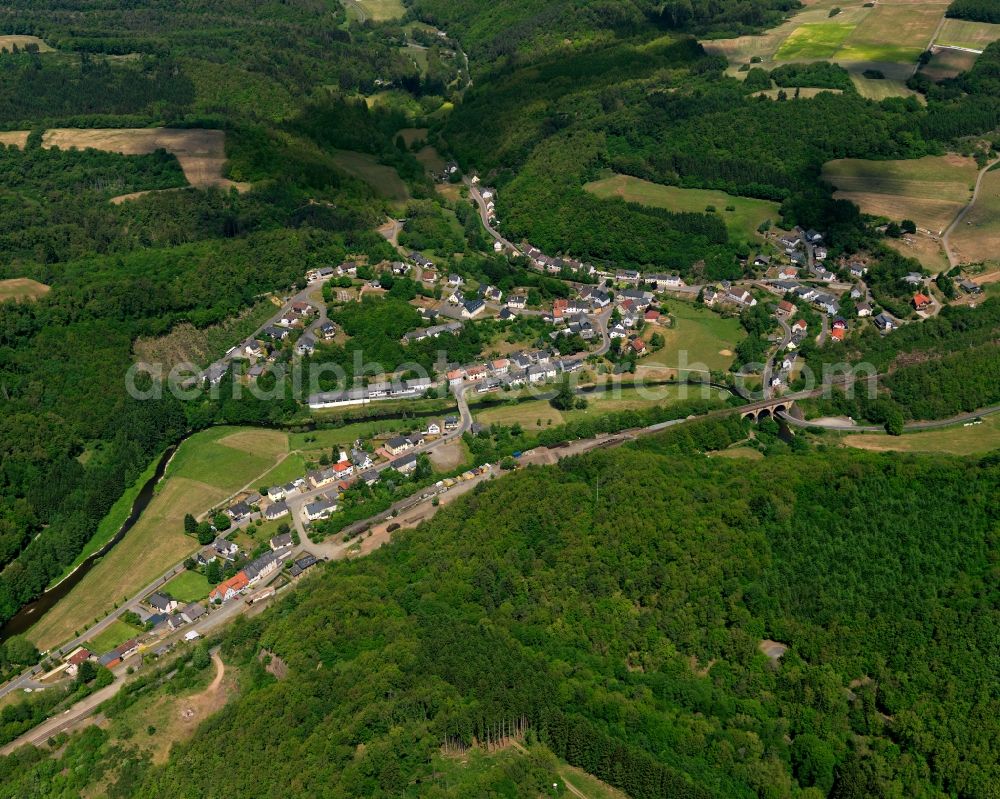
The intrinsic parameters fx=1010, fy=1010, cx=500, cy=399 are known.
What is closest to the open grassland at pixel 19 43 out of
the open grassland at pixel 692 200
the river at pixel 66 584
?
the open grassland at pixel 692 200

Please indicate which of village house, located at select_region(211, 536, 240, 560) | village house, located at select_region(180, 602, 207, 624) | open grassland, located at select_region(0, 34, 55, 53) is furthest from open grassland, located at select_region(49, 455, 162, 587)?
open grassland, located at select_region(0, 34, 55, 53)

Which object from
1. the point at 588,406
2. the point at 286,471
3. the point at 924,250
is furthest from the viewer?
the point at 924,250

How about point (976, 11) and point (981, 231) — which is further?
point (976, 11)

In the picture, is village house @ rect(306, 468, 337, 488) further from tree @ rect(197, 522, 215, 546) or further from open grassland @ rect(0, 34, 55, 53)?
open grassland @ rect(0, 34, 55, 53)

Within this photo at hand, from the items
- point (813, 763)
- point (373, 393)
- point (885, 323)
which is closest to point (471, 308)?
point (373, 393)

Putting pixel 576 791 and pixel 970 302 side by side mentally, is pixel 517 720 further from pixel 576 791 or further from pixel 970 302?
pixel 970 302

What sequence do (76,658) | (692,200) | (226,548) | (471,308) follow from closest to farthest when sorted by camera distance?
1. (76,658)
2. (226,548)
3. (471,308)
4. (692,200)

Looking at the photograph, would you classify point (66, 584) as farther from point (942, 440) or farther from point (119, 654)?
point (942, 440)
